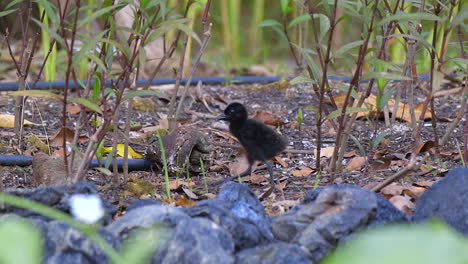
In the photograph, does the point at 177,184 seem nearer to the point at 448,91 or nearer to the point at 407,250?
the point at 407,250

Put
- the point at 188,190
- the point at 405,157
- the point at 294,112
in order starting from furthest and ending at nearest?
the point at 294,112
the point at 405,157
the point at 188,190

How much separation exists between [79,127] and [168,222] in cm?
88

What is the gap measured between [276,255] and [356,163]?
66.6 inches

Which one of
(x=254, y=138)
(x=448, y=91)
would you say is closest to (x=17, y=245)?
(x=254, y=138)

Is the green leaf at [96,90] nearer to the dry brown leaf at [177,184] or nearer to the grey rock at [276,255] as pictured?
the dry brown leaf at [177,184]

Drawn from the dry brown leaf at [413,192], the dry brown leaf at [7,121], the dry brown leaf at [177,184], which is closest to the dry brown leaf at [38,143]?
the dry brown leaf at [7,121]

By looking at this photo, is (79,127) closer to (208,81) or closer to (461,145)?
(461,145)

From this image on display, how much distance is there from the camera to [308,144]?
13.9 ft

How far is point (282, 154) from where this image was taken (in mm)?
4027

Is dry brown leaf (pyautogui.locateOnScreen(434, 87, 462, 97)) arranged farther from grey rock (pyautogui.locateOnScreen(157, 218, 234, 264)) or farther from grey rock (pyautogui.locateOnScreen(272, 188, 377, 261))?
grey rock (pyautogui.locateOnScreen(157, 218, 234, 264))

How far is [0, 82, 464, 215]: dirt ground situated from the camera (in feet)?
10.4

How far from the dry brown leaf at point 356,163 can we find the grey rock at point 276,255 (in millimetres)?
1516

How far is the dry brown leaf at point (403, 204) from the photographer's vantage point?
2.73 meters

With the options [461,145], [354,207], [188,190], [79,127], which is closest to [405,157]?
[461,145]
